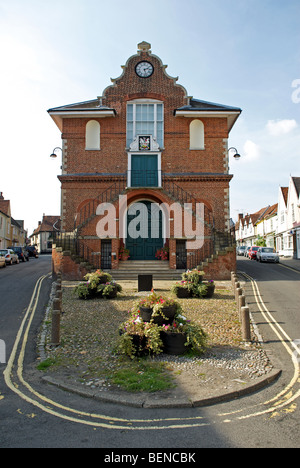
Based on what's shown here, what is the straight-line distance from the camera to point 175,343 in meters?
7.08

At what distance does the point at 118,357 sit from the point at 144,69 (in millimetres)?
21603

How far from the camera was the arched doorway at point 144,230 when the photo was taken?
73.4 ft

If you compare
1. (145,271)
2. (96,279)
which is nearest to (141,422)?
(96,279)

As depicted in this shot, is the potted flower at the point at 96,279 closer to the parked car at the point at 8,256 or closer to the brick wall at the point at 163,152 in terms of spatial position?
the brick wall at the point at 163,152

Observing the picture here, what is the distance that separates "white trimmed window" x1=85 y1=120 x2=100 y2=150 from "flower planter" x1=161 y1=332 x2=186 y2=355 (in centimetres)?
1807

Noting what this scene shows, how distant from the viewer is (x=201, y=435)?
13.8 ft

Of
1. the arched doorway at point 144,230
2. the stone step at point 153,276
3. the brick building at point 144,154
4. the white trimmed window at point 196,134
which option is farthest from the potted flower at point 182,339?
the white trimmed window at point 196,134

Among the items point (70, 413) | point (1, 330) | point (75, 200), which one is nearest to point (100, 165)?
point (75, 200)

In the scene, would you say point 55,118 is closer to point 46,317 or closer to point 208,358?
point 46,317

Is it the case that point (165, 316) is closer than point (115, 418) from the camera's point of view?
No

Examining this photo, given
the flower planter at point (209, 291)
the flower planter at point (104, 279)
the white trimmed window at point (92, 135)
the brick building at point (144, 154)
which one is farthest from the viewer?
the white trimmed window at point (92, 135)

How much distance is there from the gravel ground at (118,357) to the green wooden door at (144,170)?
11.8 metres

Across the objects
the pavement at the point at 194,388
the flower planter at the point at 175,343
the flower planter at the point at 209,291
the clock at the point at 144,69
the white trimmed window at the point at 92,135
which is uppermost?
the clock at the point at 144,69

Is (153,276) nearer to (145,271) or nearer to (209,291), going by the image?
(145,271)
